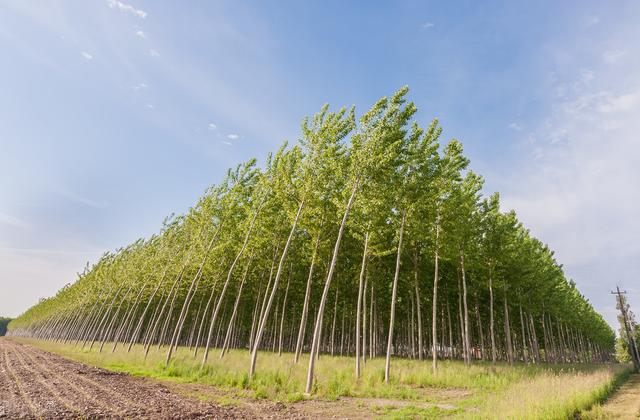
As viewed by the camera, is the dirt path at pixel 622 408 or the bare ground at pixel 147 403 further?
the dirt path at pixel 622 408

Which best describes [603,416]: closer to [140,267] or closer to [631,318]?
[140,267]

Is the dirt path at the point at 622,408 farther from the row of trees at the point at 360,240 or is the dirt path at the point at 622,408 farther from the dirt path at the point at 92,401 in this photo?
the dirt path at the point at 92,401

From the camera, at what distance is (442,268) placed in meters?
34.4

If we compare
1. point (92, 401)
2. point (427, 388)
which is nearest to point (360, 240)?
point (427, 388)

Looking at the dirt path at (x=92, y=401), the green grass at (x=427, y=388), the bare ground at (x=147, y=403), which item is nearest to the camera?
the dirt path at (x=92, y=401)

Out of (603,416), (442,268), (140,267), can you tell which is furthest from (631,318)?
(140,267)

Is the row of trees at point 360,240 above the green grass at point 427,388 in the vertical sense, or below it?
above

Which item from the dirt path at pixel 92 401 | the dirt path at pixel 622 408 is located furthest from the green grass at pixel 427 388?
the dirt path at pixel 92 401

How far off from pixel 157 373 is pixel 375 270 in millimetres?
17507

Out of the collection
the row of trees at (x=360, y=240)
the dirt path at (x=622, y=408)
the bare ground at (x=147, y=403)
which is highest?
the row of trees at (x=360, y=240)

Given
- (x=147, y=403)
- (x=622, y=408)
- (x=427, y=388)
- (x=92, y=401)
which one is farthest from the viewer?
(x=427, y=388)

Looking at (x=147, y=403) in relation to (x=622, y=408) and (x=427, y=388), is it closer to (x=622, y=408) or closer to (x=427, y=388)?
(x=427, y=388)

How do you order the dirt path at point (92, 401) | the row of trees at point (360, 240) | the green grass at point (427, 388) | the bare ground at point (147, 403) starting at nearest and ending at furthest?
the dirt path at point (92, 401) < the bare ground at point (147, 403) < the green grass at point (427, 388) < the row of trees at point (360, 240)

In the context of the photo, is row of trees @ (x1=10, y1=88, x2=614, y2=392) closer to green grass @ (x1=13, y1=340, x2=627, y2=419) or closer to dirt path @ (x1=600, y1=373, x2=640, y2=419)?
green grass @ (x1=13, y1=340, x2=627, y2=419)
